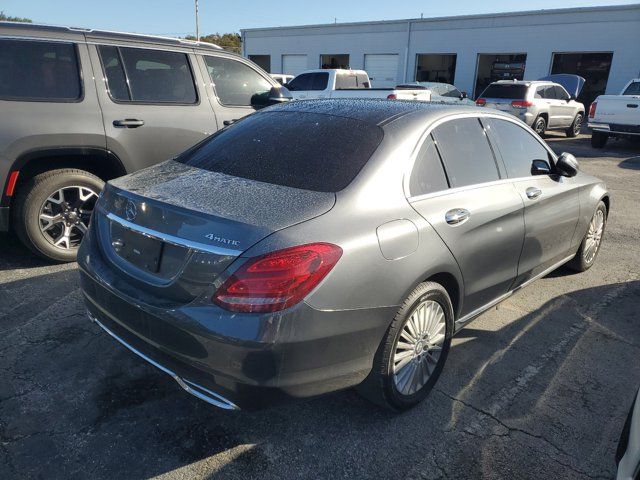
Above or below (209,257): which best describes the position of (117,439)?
below

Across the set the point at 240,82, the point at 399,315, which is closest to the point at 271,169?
the point at 399,315

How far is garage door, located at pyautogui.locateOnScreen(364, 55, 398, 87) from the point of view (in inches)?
1177

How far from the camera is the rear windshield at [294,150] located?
260 cm

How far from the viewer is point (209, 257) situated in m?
2.12

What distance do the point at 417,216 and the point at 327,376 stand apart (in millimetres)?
938

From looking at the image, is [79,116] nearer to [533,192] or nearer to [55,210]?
[55,210]

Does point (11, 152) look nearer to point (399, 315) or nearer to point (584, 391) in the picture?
point (399, 315)

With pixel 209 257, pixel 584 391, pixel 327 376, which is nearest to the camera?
pixel 209 257

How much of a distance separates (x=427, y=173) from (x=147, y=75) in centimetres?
333

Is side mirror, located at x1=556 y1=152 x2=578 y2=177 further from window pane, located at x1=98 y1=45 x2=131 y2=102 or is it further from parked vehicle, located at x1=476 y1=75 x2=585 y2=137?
parked vehicle, located at x1=476 y1=75 x2=585 y2=137

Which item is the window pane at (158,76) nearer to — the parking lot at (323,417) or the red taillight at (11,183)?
the red taillight at (11,183)

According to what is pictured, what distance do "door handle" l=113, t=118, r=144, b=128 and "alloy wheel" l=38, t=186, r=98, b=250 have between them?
2.12 feet

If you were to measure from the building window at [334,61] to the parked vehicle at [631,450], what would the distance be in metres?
32.6

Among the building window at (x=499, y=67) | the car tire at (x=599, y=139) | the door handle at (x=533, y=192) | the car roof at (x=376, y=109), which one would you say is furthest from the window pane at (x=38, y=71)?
the building window at (x=499, y=67)
